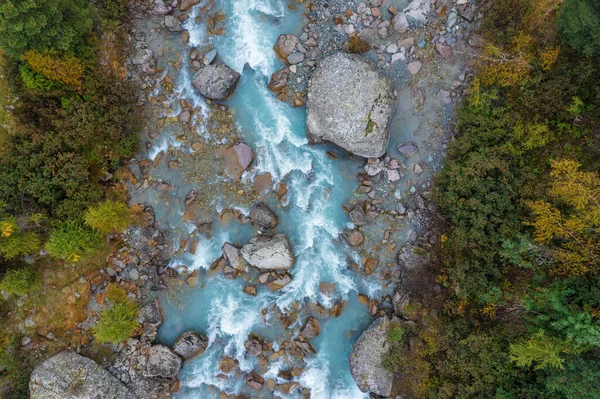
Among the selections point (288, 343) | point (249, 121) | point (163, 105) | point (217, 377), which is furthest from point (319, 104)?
point (217, 377)

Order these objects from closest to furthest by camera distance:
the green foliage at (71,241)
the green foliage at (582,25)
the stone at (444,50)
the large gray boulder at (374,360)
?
1. the green foliage at (582,25)
2. the green foliage at (71,241)
3. the large gray boulder at (374,360)
4. the stone at (444,50)

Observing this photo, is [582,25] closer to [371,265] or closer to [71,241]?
[371,265]

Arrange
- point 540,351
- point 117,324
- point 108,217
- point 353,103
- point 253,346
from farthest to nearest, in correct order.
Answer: point 253,346 < point 353,103 < point 117,324 < point 108,217 < point 540,351

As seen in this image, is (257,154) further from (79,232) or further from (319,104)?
(79,232)

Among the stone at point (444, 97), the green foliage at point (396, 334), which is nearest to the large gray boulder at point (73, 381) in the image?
the green foliage at point (396, 334)

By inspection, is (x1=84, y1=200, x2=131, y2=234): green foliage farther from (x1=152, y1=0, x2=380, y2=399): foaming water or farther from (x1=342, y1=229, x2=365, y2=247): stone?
(x1=342, y1=229, x2=365, y2=247): stone

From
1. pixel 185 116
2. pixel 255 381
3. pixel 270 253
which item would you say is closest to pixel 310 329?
pixel 255 381

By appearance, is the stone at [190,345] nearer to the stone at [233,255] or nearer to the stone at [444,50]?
the stone at [233,255]
